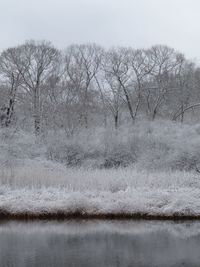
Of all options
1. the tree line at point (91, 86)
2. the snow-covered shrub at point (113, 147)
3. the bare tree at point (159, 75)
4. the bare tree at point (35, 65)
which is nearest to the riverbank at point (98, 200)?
the snow-covered shrub at point (113, 147)

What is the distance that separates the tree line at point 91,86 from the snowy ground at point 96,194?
23.7 metres

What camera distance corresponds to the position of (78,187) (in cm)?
2617

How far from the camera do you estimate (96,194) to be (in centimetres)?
2438

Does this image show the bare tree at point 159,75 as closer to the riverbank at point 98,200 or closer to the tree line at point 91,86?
the tree line at point 91,86

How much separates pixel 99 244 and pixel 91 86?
1768 inches

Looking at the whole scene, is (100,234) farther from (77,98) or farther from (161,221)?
(77,98)

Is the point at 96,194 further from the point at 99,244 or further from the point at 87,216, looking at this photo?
the point at 99,244

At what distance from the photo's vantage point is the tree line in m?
54.9

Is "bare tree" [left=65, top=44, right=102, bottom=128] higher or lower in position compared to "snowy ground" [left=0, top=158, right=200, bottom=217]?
higher

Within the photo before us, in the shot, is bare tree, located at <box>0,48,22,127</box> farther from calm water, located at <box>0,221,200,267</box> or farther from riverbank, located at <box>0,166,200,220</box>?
calm water, located at <box>0,221,200,267</box>

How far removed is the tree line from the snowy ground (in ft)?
77.6

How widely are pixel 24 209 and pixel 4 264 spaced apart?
8744 mm

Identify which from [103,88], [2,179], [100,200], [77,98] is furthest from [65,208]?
A: [103,88]

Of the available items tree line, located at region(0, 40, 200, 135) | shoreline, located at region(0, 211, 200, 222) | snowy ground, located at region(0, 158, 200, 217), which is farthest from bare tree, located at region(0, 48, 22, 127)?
Result: shoreline, located at region(0, 211, 200, 222)
